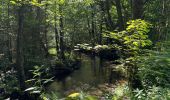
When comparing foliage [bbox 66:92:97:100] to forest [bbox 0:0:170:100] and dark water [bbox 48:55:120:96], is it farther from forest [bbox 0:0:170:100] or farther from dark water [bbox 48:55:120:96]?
dark water [bbox 48:55:120:96]

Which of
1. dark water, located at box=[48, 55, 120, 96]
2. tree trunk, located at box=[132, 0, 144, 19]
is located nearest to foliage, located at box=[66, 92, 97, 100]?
tree trunk, located at box=[132, 0, 144, 19]

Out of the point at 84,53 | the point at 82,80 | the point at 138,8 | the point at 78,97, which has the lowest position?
the point at 82,80

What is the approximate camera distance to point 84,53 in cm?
3650

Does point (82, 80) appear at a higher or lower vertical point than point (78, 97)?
lower

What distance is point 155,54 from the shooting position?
29.7 ft

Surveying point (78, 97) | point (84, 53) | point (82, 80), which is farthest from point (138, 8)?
point (84, 53)

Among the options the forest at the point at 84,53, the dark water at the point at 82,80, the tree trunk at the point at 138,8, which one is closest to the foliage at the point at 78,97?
the forest at the point at 84,53

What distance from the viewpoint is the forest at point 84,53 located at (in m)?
8.68

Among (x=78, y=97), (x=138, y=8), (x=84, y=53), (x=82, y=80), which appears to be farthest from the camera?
(x=84, y=53)

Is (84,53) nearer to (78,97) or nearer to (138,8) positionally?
(138,8)

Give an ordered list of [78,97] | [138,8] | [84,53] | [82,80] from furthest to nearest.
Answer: [84,53], [82,80], [138,8], [78,97]

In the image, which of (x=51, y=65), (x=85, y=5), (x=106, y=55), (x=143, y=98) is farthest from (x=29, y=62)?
(x=143, y=98)

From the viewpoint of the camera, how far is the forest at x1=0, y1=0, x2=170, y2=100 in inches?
342

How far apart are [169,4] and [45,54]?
10.7m
